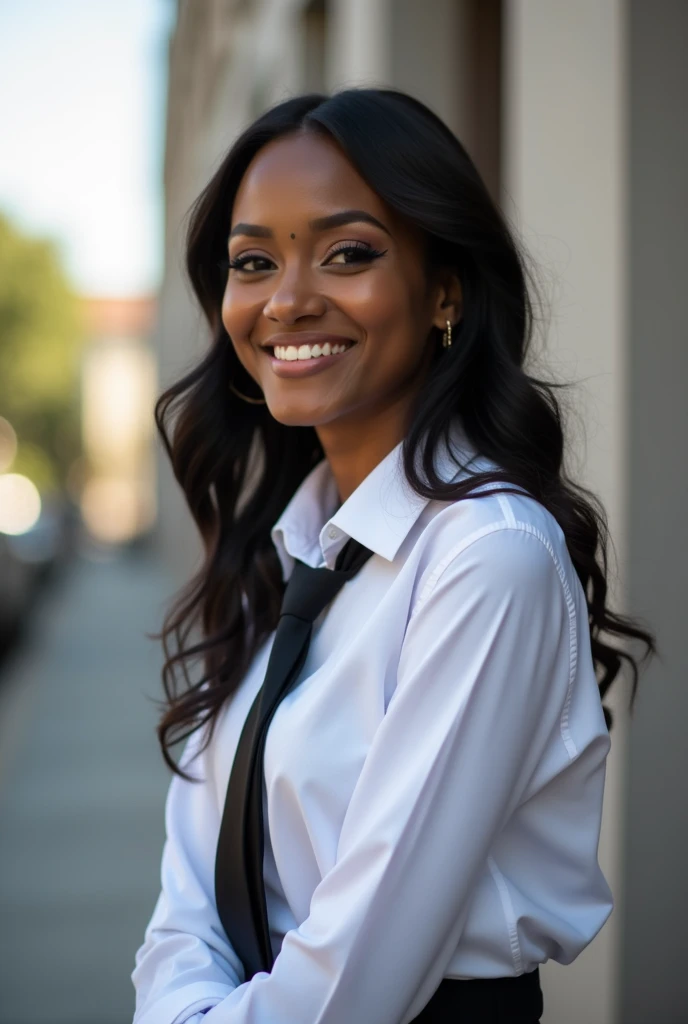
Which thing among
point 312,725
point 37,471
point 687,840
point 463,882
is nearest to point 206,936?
point 312,725

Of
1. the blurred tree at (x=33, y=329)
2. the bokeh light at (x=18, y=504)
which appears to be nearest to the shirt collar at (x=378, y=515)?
the bokeh light at (x=18, y=504)

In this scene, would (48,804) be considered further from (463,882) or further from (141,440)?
(141,440)

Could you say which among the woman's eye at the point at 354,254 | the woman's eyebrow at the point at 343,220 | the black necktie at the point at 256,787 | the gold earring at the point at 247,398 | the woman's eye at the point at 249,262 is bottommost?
the black necktie at the point at 256,787

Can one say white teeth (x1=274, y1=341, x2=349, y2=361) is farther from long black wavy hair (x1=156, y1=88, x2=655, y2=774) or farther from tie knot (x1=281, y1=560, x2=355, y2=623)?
tie knot (x1=281, y1=560, x2=355, y2=623)

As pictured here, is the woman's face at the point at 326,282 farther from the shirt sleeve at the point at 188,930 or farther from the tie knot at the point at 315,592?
the shirt sleeve at the point at 188,930

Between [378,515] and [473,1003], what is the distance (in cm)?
77

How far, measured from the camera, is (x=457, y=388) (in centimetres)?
192

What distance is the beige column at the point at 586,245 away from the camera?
2486 millimetres

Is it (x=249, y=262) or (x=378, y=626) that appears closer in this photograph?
(x=378, y=626)

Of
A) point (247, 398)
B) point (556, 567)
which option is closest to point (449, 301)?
point (247, 398)

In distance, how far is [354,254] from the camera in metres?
1.87

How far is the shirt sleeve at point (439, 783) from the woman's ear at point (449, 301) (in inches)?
25.5

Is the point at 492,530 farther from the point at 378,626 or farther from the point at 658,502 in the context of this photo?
the point at 658,502

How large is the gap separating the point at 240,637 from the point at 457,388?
73 centimetres
